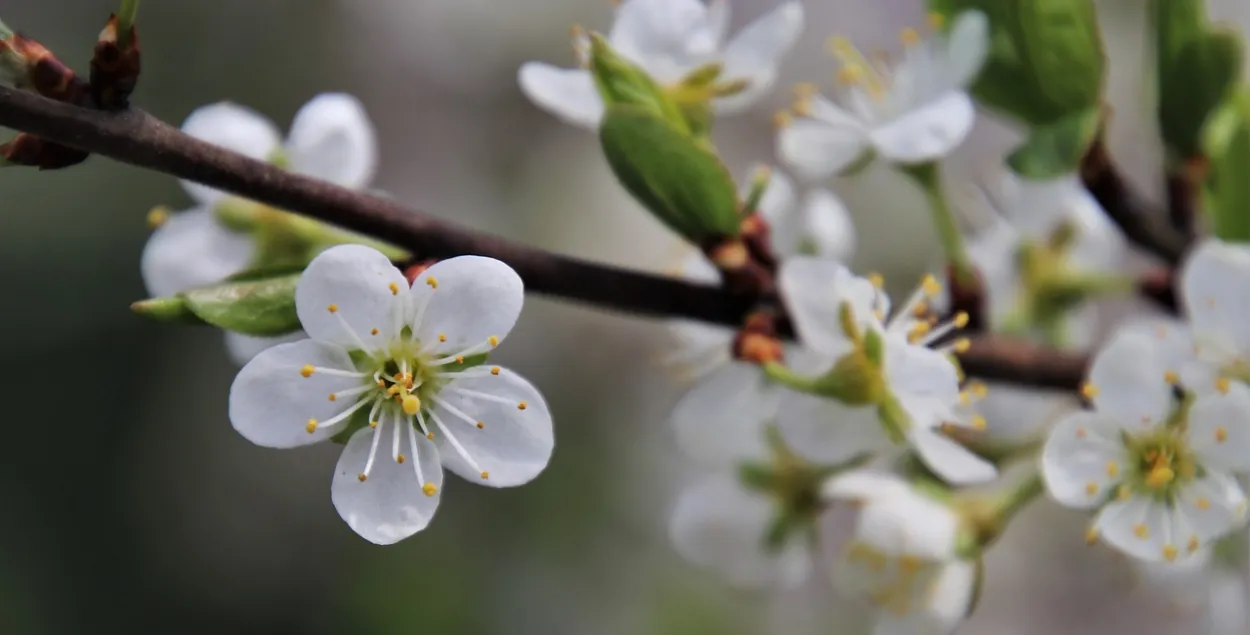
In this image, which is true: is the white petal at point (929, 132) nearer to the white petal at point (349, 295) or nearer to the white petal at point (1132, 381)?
the white petal at point (1132, 381)

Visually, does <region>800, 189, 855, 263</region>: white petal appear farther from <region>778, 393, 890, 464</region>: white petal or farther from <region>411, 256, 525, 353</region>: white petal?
<region>411, 256, 525, 353</region>: white petal

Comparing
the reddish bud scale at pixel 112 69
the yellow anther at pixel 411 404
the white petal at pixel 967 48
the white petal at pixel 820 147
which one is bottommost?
the yellow anther at pixel 411 404

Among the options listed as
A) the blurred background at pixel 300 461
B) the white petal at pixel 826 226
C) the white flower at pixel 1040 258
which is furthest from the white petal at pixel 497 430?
the blurred background at pixel 300 461

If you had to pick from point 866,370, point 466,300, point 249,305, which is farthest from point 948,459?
point 249,305

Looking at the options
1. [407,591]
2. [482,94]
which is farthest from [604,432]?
[482,94]

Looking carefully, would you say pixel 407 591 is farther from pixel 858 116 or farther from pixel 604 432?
pixel 858 116
